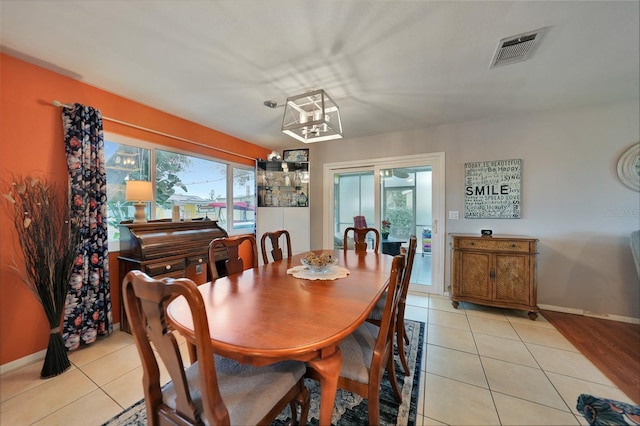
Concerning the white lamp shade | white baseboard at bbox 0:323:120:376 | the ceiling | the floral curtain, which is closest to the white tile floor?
white baseboard at bbox 0:323:120:376

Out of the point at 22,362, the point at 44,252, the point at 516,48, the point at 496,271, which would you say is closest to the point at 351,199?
the point at 496,271

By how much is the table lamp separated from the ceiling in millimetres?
950

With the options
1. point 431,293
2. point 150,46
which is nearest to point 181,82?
point 150,46

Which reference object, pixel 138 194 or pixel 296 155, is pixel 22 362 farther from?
pixel 296 155

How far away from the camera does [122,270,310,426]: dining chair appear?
732 millimetres

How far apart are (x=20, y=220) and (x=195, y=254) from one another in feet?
4.37

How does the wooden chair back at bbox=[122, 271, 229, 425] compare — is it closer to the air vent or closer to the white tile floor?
the white tile floor

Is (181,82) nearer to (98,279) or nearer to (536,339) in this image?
(98,279)

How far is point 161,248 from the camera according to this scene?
243 cm

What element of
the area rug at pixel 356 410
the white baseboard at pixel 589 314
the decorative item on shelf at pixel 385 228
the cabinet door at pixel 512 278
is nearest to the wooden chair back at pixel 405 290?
the area rug at pixel 356 410

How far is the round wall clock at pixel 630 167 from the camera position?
255 cm

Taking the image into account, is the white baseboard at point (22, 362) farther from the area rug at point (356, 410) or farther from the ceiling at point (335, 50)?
the ceiling at point (335, 50)

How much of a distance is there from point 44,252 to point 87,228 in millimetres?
364

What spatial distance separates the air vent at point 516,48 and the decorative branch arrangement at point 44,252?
3.71m
